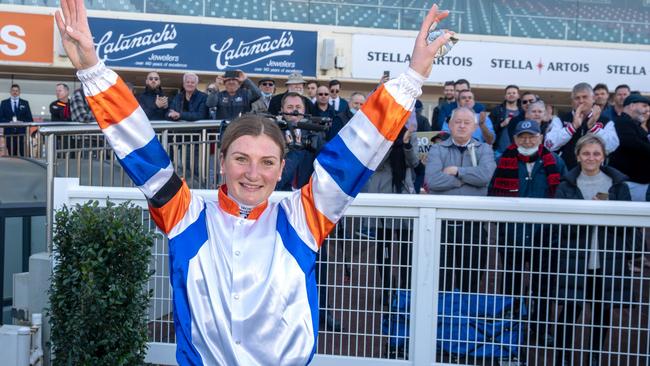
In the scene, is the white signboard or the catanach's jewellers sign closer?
the catanach's jewellers sign

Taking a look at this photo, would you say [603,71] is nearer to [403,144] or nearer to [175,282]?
[403,144]

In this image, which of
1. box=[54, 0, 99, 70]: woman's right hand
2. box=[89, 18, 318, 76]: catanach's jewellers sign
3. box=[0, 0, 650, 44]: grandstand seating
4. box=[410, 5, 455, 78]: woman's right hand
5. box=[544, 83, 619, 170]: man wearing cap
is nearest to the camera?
box=[54, 0, 99, 70]: woman's right hand

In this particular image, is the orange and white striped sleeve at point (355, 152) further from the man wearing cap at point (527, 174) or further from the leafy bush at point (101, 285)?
the man wearing cap at point (527, 174)

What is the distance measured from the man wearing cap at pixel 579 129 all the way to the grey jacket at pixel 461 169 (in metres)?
1.45

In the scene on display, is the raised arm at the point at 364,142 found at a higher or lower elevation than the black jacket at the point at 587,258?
higher

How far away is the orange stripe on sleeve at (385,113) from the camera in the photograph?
281 cm

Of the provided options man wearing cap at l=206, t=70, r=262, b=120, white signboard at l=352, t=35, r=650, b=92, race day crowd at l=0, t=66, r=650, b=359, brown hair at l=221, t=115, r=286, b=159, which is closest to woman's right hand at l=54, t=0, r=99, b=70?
brown hair at l=221, t=115, r=286, b=159

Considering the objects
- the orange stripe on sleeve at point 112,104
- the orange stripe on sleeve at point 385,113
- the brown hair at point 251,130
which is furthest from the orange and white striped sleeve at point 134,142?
the orange stripe on sleeve at point 385,113

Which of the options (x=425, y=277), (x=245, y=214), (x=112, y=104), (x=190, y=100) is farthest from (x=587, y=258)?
(x=190, y=100)

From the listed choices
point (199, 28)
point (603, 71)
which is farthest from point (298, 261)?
point (603, 71)

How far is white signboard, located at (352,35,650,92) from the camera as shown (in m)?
18.8

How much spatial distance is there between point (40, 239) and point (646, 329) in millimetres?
4246

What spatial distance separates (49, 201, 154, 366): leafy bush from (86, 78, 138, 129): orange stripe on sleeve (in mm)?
1989

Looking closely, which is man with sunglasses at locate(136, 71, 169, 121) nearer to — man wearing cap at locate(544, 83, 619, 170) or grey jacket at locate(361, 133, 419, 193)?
grey jacket at locate(361, 133, 419, 193)
